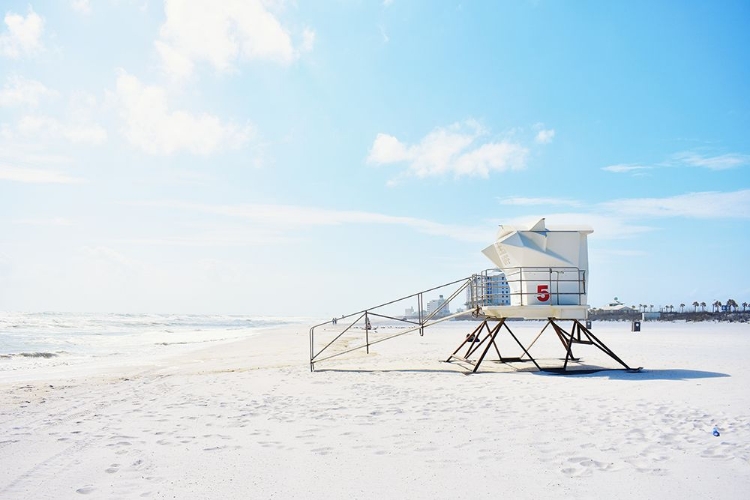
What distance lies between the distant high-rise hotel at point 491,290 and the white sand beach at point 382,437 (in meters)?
2.62

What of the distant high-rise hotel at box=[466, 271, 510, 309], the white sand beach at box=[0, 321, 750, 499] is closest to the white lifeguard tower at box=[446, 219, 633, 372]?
the distant high-rise hotel at box=[466, 271, 510, 309]

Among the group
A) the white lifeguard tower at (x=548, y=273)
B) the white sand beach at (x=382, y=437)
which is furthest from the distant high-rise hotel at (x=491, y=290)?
the white sand beach at (x=382, y=437)

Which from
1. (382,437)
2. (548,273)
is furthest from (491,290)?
(382,437)

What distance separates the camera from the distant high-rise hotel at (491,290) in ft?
55.7

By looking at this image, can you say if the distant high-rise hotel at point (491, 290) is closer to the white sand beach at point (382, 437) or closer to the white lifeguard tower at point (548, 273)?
the white lifeguard tower at point (548, 273)

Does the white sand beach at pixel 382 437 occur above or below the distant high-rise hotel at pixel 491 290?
below

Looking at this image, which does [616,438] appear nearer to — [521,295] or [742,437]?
[742,437]

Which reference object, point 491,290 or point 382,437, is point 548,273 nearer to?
point 491,290

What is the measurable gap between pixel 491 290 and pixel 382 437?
9.60 meters

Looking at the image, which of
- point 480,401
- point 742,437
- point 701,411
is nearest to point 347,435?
point 480,401

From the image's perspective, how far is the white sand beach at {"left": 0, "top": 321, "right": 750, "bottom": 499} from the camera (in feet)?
21.2

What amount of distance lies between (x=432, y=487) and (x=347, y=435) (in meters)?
2.70

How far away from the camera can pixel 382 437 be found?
8.62m

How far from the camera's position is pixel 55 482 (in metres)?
6.73
